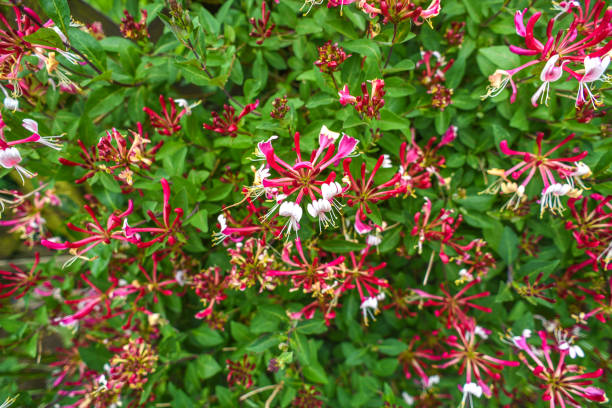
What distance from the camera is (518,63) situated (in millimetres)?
1315

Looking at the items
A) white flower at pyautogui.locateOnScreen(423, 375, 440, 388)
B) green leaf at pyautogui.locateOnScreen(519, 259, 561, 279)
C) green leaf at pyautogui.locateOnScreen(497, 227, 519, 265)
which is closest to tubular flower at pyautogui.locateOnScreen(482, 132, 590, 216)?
green leaf at pyautogui.locateOnScreen(497, 227, 519, 265)

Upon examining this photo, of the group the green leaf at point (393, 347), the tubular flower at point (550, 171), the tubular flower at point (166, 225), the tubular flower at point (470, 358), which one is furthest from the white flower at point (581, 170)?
the tubular flower at point (166, 225)

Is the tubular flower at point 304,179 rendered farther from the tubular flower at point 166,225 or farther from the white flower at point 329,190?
the tubular flower at point 166,225

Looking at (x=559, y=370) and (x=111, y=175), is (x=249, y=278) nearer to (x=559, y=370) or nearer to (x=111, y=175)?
(x=111, y=175)

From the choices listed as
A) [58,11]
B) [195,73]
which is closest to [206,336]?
[195,73]

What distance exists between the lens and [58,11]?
3.63ft

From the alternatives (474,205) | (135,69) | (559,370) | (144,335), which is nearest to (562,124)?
(474,205)

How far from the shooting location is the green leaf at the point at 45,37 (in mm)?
1037

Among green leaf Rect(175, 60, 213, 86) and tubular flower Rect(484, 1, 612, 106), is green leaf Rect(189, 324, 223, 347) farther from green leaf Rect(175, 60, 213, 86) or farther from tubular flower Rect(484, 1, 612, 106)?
tubular flower Rect(484, 1, 612, 106)

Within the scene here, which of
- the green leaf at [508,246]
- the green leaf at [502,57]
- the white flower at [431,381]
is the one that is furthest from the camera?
the white flower at [431,381]

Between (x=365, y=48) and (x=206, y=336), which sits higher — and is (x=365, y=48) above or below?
above

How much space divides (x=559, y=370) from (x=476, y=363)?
1.12ft

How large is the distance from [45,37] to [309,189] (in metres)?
1.05

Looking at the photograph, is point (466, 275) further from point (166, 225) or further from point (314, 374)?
point (166, 225)
